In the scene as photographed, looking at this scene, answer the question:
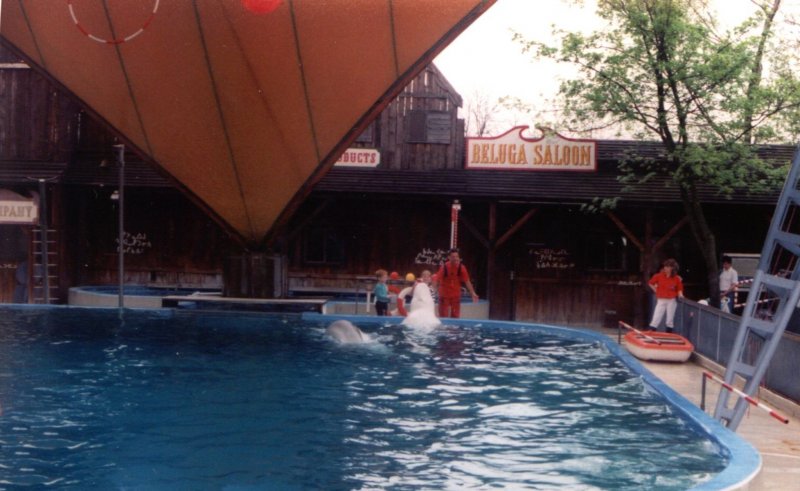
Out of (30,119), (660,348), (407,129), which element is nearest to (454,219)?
(407,129)

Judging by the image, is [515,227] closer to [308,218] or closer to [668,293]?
[308,218]

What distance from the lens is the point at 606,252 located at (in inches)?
884

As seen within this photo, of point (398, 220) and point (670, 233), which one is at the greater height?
point (398, 220)

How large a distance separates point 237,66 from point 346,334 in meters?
5.55

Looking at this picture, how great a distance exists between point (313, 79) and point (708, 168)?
8.23 meters

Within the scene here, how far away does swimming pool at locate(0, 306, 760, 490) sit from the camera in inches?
281

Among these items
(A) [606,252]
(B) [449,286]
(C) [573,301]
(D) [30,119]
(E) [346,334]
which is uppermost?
(D) [30,119]

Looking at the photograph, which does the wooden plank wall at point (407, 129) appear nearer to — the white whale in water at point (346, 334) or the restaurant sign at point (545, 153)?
the restaurant sign at point (545, 153)

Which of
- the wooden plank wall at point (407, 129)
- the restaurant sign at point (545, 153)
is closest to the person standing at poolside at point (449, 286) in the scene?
the restaurant sign at point (545, 153)

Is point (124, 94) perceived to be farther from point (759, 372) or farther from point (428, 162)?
point (759, 372)

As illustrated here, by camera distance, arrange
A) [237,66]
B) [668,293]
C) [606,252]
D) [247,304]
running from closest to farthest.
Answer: [237,66], [668,293], [247,304], [606,252]

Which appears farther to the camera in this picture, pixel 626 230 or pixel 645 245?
pixel 645 245

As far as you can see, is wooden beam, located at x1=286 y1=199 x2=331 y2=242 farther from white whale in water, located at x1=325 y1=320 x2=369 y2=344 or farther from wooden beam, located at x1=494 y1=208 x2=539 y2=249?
white whale in water, located at x1=325 y1=320 x2=369 y2=344

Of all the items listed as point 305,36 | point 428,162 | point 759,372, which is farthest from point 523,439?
point 428,162
